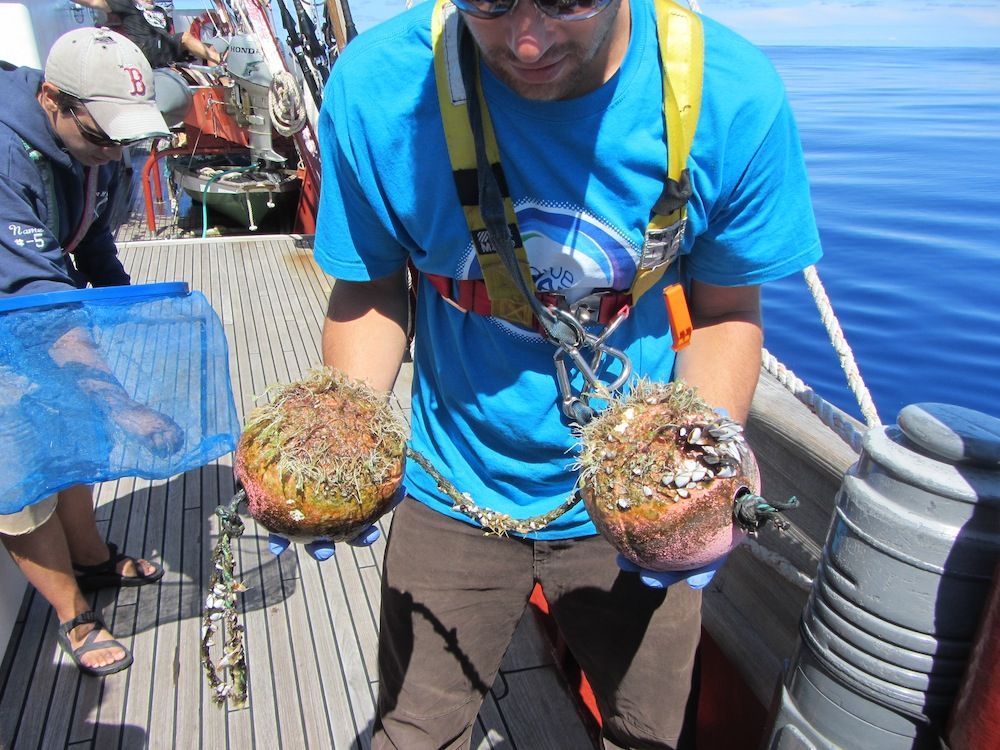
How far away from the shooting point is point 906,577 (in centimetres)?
120

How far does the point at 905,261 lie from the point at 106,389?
5768 mm

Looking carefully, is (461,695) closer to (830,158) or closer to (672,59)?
(672,59)

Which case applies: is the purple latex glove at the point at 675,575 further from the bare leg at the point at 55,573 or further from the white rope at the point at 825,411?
the bare leg at the point at 55,573

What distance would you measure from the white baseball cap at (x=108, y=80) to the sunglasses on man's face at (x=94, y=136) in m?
0.02

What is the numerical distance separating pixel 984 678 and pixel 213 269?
6824mm

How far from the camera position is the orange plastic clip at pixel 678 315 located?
1.40 m

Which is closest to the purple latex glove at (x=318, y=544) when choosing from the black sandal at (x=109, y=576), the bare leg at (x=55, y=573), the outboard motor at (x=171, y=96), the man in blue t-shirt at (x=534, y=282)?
the man in blue t-shirt at (x=534, y=282)

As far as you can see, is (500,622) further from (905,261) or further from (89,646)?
(905,261)

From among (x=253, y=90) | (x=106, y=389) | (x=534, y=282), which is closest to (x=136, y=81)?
(x=106, y=389)

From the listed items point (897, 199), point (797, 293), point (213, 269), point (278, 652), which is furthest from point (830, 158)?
point (278, 652)

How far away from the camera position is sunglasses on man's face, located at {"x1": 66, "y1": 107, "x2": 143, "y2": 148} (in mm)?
2342

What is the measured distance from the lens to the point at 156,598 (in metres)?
3.05

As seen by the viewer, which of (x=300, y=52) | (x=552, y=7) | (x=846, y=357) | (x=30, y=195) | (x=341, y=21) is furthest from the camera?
(x=300, y=52)

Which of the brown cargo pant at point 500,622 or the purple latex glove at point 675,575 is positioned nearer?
the purple latex glove at point 675,575
